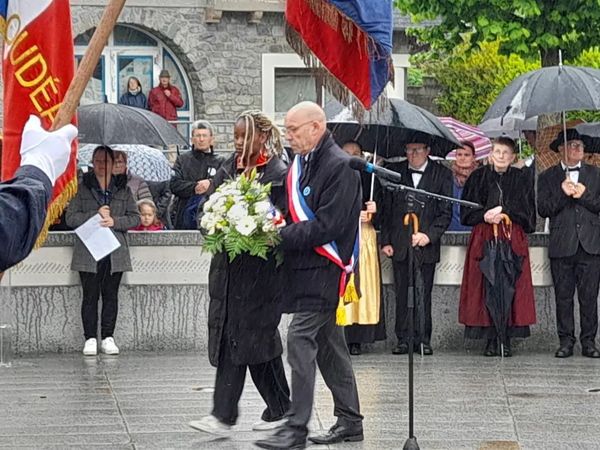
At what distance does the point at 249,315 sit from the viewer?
9250mm

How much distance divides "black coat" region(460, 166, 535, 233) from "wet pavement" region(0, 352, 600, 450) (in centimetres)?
123

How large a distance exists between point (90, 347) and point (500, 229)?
3.68 m

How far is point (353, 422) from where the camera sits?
925 centimetres

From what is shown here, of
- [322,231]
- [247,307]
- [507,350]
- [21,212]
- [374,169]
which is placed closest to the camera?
[21,212]

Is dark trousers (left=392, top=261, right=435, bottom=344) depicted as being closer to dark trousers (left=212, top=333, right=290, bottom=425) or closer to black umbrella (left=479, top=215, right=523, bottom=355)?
black umbrella (left=479, top=215, right=523, bottom=355)

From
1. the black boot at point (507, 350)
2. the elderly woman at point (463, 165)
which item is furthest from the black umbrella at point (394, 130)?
the black boot at point (507, 350)

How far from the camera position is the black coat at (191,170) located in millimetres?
14141

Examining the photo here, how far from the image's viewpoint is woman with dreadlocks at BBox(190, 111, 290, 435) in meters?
9.24

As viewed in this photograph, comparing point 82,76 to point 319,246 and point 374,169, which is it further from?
point 319,246

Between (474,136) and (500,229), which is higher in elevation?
(474,136)

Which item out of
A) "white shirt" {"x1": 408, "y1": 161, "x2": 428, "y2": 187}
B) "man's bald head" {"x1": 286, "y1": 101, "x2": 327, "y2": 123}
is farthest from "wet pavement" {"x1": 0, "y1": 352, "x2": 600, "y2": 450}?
"man's bald head" {"x1": 286, "y1": 101, "x2": 327, "y2": 123}

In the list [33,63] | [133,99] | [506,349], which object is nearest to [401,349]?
[506,349]

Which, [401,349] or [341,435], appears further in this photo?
[401,349]

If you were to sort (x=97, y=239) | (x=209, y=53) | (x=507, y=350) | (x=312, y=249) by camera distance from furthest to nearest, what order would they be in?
(x=209, y=53), (x=507, y=350), (x=97, y=239), (x=312, y=249)
